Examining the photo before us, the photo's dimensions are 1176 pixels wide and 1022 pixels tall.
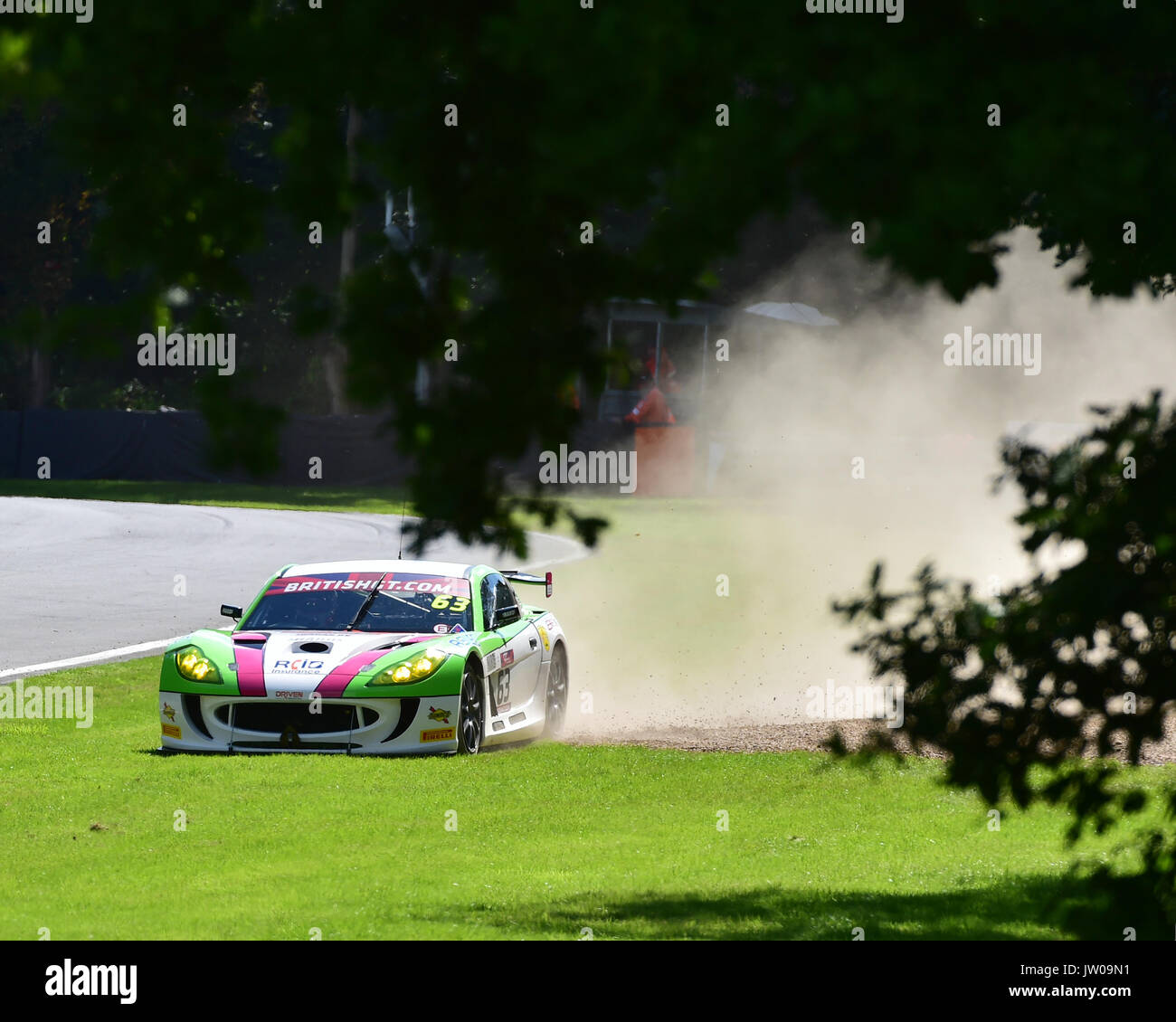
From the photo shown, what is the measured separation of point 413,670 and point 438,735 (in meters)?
0.48

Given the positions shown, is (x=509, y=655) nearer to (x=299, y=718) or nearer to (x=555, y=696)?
(x=555, y=696)

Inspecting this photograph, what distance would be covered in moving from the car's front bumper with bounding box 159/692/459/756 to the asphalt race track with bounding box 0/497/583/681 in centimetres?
414

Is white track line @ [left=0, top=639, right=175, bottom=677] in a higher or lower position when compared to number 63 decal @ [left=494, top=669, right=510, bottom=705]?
lower

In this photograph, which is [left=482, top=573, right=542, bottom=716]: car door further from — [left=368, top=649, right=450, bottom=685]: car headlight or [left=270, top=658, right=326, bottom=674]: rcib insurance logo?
[left=270, top=658, right=326, bottom=674]: rcib insurance logo

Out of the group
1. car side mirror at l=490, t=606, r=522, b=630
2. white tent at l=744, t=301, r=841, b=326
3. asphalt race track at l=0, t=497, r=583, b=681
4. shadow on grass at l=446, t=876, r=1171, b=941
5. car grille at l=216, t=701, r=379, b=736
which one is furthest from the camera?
white tent at l=744, t=301, r=841, b=326

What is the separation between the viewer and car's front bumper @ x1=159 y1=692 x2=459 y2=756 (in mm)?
12086

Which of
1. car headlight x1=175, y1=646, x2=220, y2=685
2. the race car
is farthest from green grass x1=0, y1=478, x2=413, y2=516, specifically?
car headlight x1=175, y1=646, x2=220, y2=685

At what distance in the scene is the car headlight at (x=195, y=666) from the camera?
1212cm

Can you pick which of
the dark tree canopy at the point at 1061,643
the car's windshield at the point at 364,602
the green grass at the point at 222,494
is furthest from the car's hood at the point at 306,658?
the green grass at the point at 222,494

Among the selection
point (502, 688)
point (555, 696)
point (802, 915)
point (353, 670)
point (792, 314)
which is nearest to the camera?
point (802, 915)

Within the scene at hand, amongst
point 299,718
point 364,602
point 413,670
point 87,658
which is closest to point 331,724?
point 299,718

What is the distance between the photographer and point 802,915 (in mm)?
7930

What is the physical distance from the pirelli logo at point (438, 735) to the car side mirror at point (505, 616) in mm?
1145

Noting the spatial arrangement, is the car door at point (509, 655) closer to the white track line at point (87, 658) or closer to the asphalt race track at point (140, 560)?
the asphalt race track at point (140, 560)
